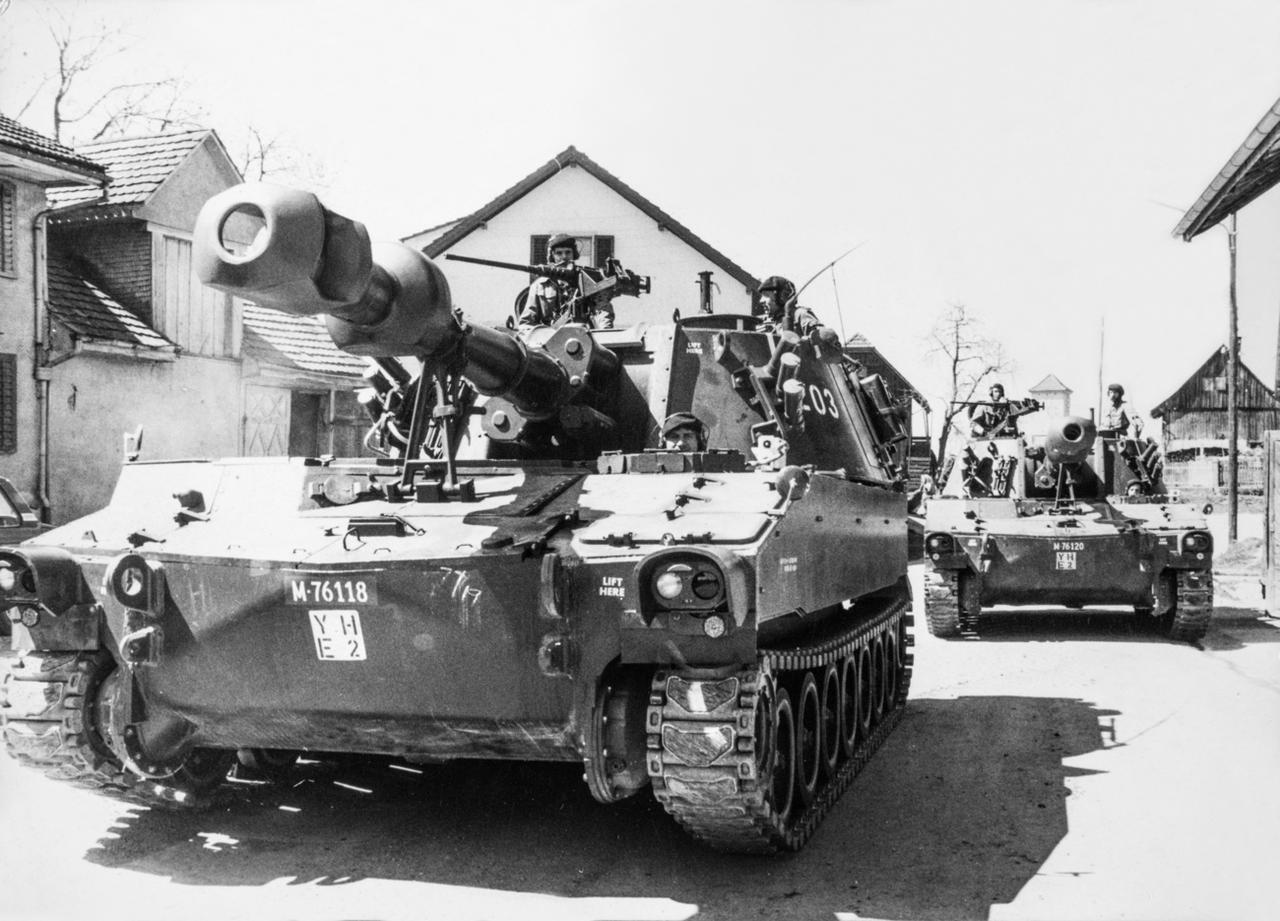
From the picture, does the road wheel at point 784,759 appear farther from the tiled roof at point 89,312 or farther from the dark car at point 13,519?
the tiled roof at point 89,312

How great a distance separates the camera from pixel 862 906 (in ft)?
17.8

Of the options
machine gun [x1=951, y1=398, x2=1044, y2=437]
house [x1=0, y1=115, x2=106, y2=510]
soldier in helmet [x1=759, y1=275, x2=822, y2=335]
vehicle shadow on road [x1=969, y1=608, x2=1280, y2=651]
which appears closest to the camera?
soldier in helmet [x1=759, y1=275, x2=822, y2=335]

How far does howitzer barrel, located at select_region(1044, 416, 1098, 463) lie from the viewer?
14.2 metres

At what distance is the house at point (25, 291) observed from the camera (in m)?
15.3

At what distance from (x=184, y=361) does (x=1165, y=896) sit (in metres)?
17.0

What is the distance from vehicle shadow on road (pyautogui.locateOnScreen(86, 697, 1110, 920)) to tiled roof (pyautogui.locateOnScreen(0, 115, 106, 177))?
1001cm

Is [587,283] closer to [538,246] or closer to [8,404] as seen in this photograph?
[8,404]

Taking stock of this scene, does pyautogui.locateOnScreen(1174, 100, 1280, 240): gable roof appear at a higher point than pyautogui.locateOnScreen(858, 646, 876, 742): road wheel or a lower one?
higher

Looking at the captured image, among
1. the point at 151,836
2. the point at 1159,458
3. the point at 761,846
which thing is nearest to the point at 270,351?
the point at 1159,458

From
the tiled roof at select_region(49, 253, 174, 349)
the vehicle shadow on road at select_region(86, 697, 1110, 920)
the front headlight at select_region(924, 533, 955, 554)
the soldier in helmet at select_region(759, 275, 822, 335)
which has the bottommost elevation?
the vehicle shadow on road at select_region(86, 697, 1110, 920)

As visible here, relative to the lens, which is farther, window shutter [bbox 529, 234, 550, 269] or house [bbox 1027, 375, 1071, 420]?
house [bbox 1027, 375, 1071, 420]

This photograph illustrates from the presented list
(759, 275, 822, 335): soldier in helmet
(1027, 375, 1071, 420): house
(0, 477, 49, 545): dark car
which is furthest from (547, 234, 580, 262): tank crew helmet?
(1027, 375, 1071, 420): house

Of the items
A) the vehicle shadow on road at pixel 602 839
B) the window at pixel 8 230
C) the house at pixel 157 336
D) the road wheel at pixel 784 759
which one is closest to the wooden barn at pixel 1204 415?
the house at pixel 157 336

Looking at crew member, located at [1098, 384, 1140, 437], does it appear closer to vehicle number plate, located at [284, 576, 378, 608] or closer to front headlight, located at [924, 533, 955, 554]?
front headlight, located at [924, 533, 955, 554]
